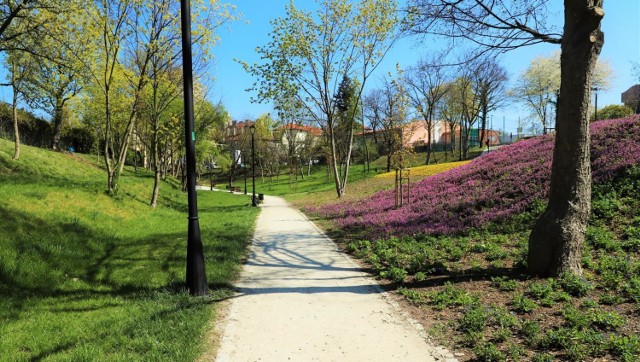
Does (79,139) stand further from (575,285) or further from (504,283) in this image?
(575,285)

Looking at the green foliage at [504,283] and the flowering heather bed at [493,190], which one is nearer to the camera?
the green foliage at [504,283]

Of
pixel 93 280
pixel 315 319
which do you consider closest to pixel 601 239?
pixel 315 319

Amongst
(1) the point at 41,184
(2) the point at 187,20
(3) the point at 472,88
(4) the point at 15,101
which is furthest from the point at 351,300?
(3) the point at 472,88

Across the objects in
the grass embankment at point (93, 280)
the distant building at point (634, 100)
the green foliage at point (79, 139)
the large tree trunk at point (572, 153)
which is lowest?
the grass embankment at point (93, 280)

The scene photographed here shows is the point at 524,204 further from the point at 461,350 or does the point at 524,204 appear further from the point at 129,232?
the point at 129,232

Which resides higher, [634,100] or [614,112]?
[634,100]

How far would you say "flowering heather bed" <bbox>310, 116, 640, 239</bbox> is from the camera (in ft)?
32.1

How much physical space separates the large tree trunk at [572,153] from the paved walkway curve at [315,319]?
2559mm

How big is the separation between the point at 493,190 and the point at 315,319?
8882mm

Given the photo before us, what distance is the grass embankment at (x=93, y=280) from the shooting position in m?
4.16

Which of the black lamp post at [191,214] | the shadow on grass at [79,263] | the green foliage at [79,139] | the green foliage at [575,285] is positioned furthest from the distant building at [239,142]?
the green foliage at [575,285]

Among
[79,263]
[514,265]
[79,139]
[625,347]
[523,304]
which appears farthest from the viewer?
[79,139]

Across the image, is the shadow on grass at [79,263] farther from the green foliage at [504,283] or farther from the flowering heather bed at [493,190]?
the flowering heather bed at [493,190]

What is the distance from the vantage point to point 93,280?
21.2 ft
